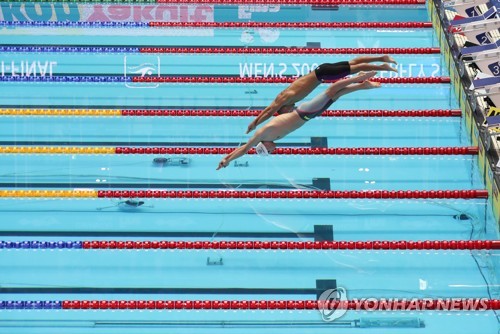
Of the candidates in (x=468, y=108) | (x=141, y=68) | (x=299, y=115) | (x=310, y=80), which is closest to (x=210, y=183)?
(x=299, y=115)

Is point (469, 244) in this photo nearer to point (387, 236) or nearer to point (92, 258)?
point (387, 236)

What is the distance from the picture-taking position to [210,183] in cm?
748

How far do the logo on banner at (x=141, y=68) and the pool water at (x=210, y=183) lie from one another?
0.02 m

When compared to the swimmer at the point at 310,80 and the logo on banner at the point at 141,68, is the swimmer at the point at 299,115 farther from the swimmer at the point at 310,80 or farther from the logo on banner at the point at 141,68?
the logo on banner at the point at 141,68

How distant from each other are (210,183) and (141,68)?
161 centimetres

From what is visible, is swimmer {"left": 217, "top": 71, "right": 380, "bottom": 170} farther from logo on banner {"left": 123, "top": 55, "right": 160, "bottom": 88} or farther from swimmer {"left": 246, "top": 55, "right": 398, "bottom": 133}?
logo on banner {"left": 123, "top": 55, "right": 160, "bottom": 88}

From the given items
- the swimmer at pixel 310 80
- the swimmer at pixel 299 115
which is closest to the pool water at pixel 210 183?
the swimmer at pixel 299 115

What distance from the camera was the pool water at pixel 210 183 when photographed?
654 centimetres

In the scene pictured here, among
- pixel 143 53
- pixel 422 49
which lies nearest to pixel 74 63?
pixel 143 53

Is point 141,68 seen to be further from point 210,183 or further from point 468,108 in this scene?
point 468,108

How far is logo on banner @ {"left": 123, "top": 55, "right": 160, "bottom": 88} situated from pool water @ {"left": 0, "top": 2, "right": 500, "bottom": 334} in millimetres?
17

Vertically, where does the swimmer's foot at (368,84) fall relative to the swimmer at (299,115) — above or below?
above

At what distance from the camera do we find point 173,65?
28.8 feet

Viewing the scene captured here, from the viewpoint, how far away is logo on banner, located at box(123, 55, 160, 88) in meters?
8.53
